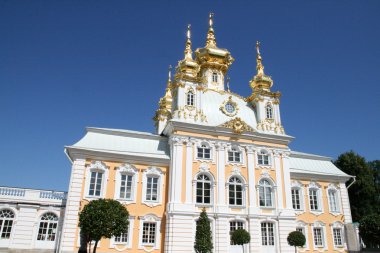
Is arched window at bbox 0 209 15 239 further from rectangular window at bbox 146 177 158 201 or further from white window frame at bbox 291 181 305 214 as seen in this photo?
white window frame at bbox 291 181 305 214

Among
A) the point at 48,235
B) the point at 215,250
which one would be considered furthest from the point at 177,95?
the point at 48,235

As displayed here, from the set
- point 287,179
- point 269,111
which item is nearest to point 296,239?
point 287,179

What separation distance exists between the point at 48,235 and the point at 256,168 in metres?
17.3

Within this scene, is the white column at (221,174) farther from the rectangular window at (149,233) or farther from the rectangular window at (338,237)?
the rectangular window at (338,237)

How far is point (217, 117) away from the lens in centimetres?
2961

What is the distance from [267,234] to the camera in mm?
26641

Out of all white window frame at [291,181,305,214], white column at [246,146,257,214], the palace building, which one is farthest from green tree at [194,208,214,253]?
white window frame at [291,181,305,214]

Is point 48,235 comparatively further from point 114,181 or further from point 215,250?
point 215,250

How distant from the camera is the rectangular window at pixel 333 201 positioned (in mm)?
30978

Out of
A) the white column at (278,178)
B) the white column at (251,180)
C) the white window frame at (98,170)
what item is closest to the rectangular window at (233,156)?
the white column at (251,180)

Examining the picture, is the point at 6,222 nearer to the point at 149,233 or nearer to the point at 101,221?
the point at 101,221

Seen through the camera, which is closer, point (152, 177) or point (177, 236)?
point (177, 236)

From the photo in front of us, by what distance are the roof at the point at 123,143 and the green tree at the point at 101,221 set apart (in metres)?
7.54

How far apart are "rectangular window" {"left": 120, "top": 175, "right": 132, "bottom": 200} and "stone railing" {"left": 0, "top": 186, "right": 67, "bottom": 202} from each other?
14.1 ft
